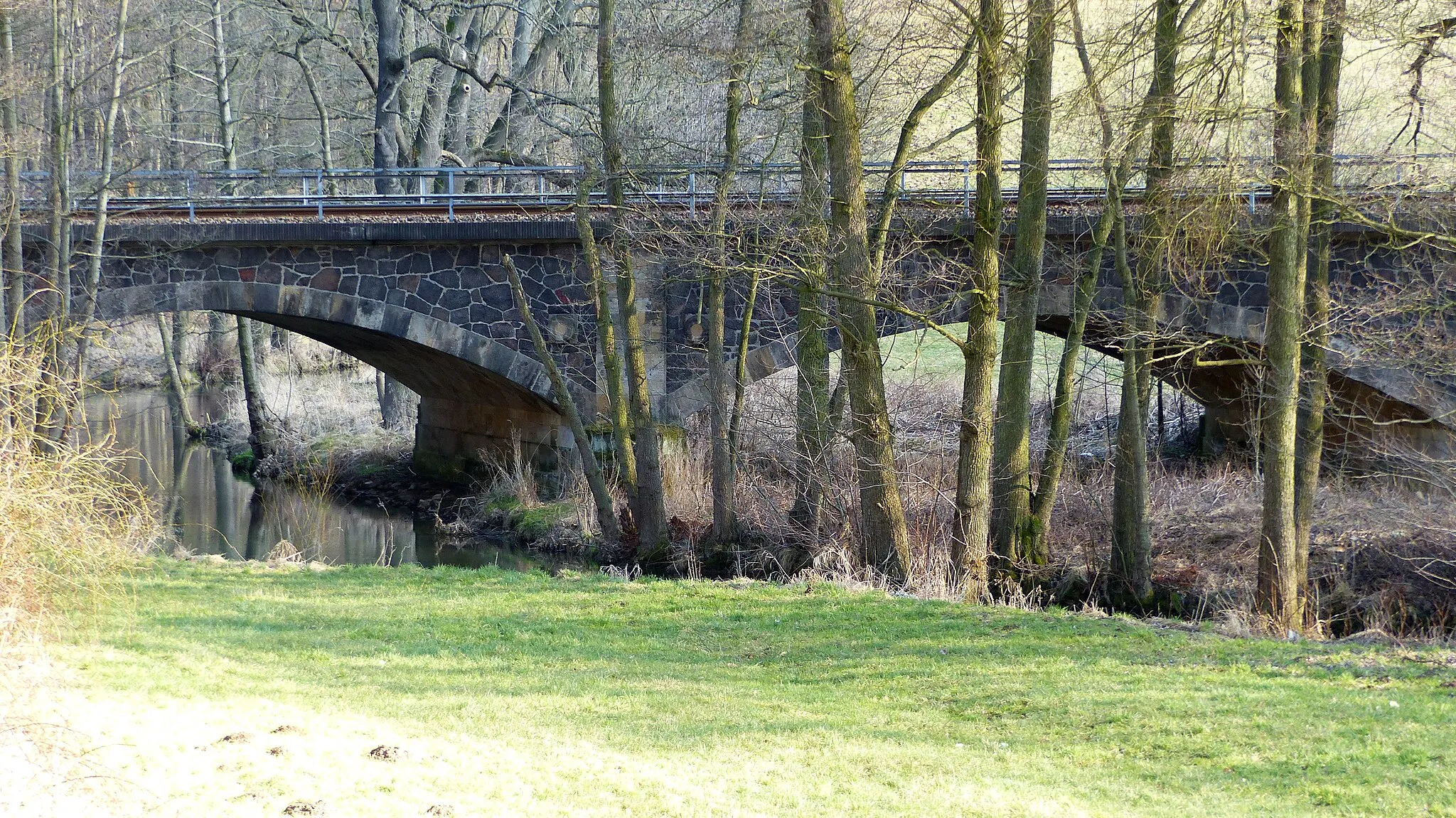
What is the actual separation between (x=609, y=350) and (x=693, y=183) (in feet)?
8.60

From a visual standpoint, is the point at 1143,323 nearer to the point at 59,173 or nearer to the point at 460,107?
the point at 59,173

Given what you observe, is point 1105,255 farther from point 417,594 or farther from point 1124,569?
point 417,594

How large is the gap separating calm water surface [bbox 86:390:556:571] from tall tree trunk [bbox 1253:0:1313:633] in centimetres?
727

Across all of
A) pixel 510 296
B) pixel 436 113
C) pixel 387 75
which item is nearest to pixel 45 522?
pixel 510 296

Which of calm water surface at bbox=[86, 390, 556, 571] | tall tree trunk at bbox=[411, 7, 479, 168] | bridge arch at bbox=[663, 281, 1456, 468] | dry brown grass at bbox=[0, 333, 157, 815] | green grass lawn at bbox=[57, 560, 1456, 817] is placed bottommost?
calm water surface at bbox=[86, 390, 556, 571]

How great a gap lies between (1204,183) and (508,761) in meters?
6.91

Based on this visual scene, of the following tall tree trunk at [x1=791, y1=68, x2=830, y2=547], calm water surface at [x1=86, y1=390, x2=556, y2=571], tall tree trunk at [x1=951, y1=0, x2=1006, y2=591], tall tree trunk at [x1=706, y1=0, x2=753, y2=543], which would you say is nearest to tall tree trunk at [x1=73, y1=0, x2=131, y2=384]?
calm water surface at [x1=86, y1=390, x2=556, y2=571]

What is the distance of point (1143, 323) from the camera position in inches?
415

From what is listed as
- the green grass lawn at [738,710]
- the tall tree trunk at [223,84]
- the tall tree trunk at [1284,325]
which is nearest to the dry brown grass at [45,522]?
Answer: the green grass lawn at [738,710]

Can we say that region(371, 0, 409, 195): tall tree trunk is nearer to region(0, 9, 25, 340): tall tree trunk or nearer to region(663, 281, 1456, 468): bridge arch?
region(0, 9, 25, 340): tall tree trunk

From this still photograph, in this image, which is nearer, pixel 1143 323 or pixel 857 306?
pixel 857 306

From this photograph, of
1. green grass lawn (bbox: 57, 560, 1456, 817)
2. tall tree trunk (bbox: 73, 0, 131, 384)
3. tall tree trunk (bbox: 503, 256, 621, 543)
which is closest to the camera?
green grass lawn (bbox: 57, 560, 1456, 817)

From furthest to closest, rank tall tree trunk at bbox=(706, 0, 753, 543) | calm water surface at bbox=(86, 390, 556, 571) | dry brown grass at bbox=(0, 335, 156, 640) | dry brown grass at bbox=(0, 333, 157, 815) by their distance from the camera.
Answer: calm water surface at bbox=(86, 390, 556, 571) → tall tree trunk at bbox=(706, 0, 753, 543) → dry brown grass at bbox=(0, 335, 156, 640) → dry brown grass at bbox=(0, 333, 157, 815)

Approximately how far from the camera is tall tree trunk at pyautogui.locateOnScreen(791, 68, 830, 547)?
10.4 metres
